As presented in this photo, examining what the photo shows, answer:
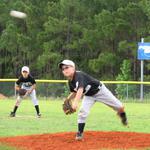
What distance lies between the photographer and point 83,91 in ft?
32.2

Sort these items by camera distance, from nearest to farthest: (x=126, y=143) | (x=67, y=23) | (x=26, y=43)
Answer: (x=126, y=143) < (x=67, y=23) < (x=26, y=43)

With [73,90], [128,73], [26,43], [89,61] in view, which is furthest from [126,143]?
[26,43]

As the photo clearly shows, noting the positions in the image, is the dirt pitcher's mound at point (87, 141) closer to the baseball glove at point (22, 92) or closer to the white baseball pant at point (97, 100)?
the white baseball pant at point (97, 100)

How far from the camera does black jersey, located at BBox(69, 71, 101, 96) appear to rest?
9578mm

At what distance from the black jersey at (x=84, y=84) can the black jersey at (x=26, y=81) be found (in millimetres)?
6794

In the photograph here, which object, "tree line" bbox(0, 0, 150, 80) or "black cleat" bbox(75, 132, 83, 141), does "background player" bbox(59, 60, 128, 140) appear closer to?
"black cleat" bbox(75, 132, 83, 141)

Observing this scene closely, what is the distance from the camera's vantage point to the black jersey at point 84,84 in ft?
31.4

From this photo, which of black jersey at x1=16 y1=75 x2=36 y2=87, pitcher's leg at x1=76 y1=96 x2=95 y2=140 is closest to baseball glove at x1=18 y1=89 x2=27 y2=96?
black jersey at x1=16 y1=75 x2=36 y2=87

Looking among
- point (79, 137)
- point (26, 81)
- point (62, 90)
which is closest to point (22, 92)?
point (26, 81)

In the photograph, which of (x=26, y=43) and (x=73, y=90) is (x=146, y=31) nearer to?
(x=26, y=43)

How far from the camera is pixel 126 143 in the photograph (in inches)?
369

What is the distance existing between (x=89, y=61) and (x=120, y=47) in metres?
4.02

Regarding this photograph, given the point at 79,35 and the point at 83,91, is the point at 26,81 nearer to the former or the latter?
the point at 83,91

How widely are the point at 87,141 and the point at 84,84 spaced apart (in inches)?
42.6
